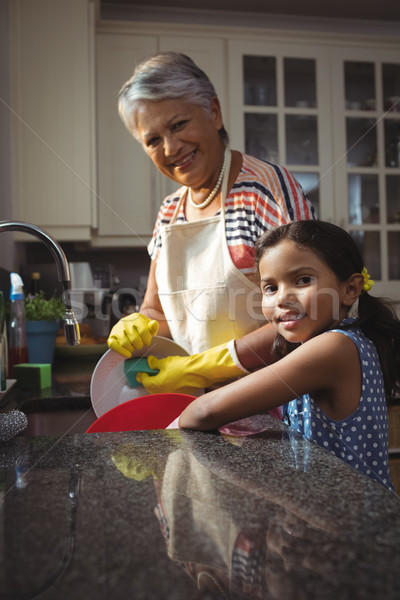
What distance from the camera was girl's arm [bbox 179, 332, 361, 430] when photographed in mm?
652

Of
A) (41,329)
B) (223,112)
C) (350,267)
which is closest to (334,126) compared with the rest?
(223,112)

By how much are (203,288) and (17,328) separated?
0.57 m

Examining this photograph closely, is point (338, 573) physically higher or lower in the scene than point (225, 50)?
lower

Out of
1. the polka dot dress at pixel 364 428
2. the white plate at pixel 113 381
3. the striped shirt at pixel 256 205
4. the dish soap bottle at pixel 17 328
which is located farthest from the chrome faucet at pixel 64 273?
the dish soap bottle at pixel 17 328

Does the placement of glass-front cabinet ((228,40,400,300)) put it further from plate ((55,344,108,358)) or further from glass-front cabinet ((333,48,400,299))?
plate ((55,344,108,358))

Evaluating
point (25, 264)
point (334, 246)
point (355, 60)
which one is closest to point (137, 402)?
point (334, 246)

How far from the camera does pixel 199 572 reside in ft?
0.94

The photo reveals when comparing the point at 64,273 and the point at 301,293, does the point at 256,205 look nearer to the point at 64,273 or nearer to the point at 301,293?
the point at 301,293

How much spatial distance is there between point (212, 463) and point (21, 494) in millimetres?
176

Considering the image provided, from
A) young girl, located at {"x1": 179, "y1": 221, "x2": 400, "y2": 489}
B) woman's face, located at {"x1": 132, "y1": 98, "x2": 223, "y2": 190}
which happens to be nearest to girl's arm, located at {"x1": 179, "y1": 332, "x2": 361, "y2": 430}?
young girl, located at {"x1": 179, "y1": 221, "x2": 400, "y2": 489}

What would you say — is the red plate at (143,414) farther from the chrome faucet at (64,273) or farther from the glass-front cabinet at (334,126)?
the glass-front cabinet at (334,126)

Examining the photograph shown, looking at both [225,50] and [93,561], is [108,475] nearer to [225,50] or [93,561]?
[93,561]

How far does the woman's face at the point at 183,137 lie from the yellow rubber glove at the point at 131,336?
40cm

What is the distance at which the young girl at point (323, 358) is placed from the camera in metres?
0.67
